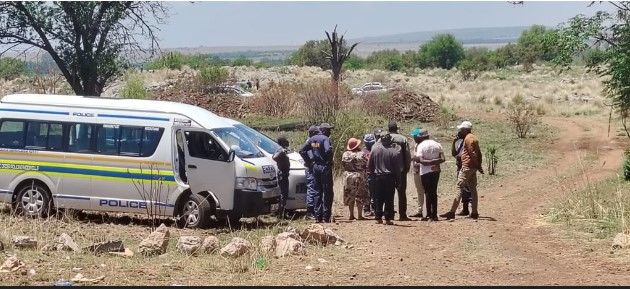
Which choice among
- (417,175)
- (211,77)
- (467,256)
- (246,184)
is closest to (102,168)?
(246,184)

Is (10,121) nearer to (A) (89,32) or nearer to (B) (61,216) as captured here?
(B) (61,216)

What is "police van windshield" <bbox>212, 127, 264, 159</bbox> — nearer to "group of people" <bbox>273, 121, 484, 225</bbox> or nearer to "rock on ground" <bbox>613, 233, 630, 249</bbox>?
"group of people" <bbox>273, 121, 484, 225</bbox>

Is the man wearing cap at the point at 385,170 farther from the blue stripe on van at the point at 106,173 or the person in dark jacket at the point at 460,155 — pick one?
the blue stripe on van at the point at 106,173

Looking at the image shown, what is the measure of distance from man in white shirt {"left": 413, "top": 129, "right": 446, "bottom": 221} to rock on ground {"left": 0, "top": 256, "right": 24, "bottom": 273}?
23.4ft

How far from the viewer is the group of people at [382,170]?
14.3 metres

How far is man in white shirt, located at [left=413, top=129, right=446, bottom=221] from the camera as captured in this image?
1453 cm

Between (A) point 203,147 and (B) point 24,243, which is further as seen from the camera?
(A) point 203,147

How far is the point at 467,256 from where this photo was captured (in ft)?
37.7

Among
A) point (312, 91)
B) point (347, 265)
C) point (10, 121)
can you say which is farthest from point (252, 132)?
point (312, 91)

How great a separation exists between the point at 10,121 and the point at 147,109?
247 centimetres

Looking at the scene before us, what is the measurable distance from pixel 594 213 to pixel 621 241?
2631 millimetres

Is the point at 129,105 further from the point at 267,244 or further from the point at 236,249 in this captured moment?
the point at 236,249

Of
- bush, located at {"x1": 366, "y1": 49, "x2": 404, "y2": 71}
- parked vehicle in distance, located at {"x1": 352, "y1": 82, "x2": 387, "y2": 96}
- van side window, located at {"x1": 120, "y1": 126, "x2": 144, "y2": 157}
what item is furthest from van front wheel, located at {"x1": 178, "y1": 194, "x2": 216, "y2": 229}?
bush, located at {"x1": 366, "y1": 49, "x2": 404, "y2": 71}

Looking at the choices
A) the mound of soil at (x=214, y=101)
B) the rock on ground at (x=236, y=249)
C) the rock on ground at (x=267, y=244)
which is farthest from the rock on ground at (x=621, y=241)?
the mound of soil at (x=214, y=101)
